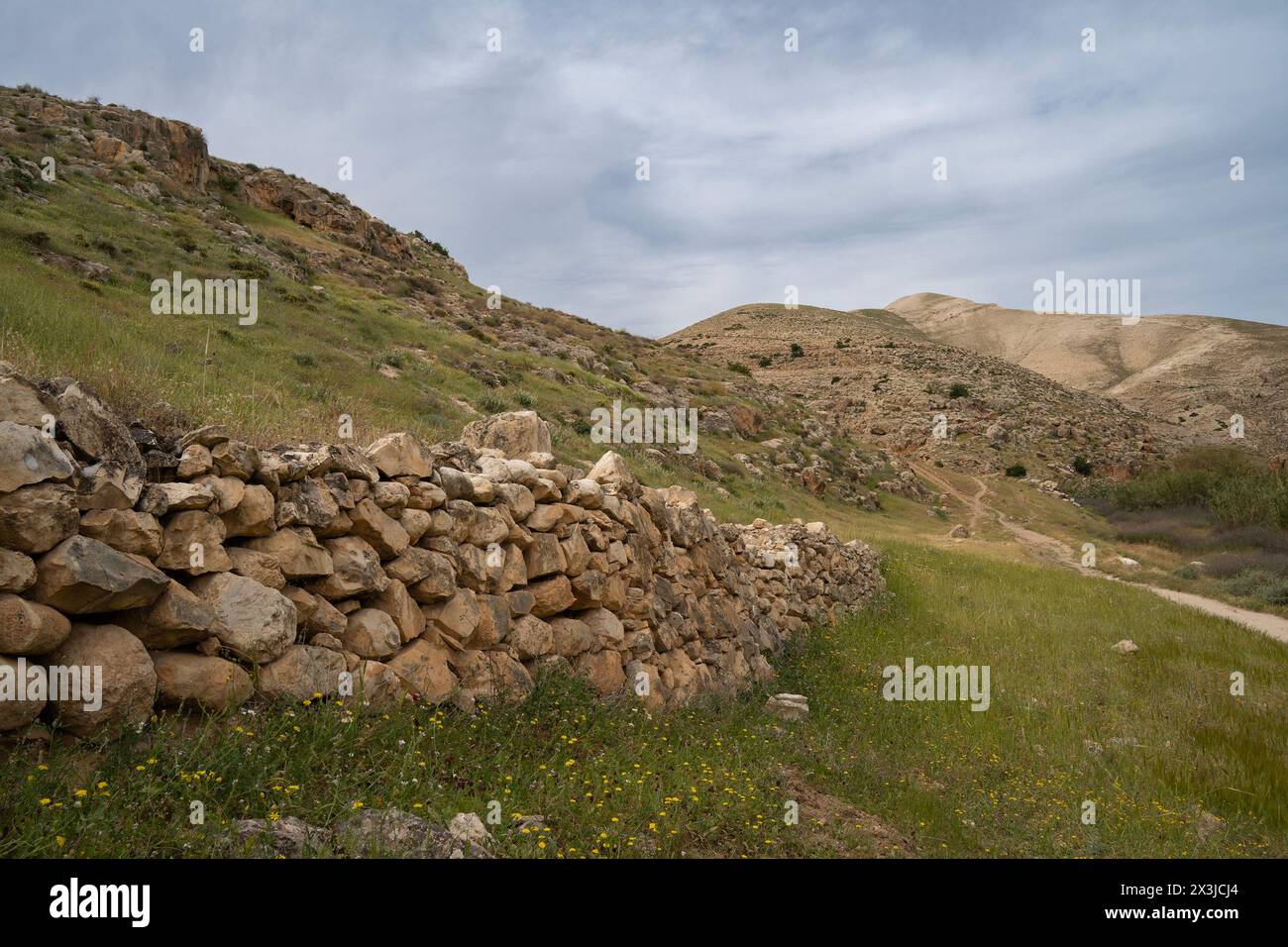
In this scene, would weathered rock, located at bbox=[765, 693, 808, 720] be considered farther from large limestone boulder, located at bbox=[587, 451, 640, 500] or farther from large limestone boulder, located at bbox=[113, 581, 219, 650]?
large limestone boulder, located at bbox=[113, 581, 219, 650]

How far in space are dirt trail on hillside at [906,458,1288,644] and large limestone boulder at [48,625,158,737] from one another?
55.7ft

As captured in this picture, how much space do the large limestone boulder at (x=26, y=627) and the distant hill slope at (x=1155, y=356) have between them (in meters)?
62.1

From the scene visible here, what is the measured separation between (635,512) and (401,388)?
8.91 meters

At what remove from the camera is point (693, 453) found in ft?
75.6

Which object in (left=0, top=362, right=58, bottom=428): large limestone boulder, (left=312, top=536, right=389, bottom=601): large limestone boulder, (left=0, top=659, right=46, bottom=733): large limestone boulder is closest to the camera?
(left=0, top=659, right=46, bottom=733): large limestone boulder

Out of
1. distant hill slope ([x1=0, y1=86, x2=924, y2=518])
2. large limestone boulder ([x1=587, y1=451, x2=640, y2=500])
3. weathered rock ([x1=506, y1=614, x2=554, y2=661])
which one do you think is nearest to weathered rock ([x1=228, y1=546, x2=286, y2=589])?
distant hill slope ([x1=0, y1=86, x2=924, y2=518])

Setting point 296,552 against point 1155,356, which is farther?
point 1155,356

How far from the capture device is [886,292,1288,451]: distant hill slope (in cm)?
6153

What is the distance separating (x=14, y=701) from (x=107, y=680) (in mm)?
308

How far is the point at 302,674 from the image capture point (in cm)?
386

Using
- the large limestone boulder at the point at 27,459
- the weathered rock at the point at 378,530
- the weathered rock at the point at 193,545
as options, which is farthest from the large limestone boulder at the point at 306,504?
the large limestone boulder at the point at 27,459

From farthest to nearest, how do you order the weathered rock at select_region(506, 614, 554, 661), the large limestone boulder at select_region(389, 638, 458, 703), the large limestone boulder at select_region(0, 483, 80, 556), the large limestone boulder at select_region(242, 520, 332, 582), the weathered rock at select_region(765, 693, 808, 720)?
the weathered rock at select_region(765, 693, 808, 720) → the weathered rock at select_region(506, 614, 554, 661) → the large limestone boulder at select_region(389, 638, 458, 703) → the large limestone boulder at select_region(242, 520, 332, 582) → the large limestone boulder at select_region(0, 483, 80, 556)

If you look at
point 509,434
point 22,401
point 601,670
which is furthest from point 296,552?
point 509,434

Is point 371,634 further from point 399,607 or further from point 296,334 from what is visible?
point 296,334
